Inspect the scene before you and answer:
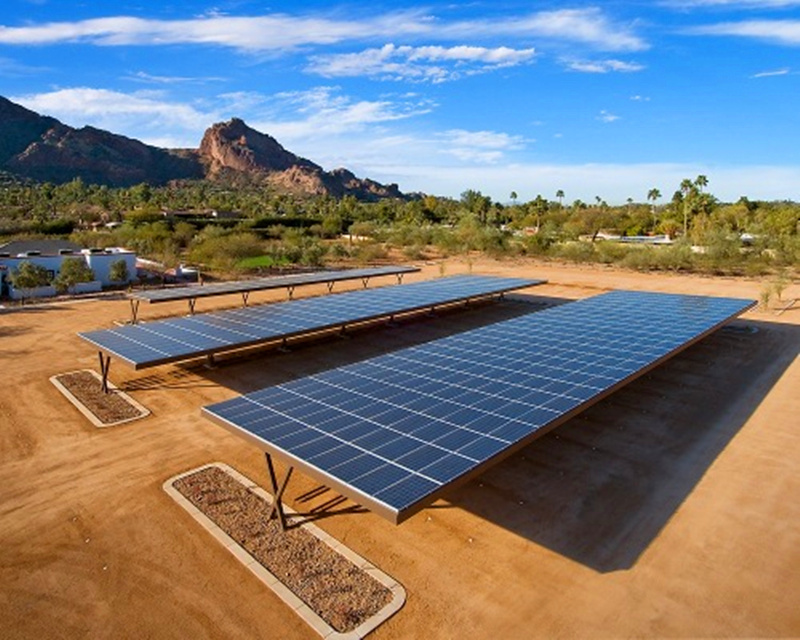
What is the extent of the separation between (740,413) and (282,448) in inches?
667

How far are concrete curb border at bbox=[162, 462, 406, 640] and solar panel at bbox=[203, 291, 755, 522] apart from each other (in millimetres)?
2234

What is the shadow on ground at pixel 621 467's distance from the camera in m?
12.5

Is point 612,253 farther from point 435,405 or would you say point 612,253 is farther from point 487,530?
point 487,530

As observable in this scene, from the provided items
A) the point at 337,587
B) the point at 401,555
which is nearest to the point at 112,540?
the point at 337,587

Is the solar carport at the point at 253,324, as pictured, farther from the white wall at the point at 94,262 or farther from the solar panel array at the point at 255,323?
the white wall at the point at 94,262

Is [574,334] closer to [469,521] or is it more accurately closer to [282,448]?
[469,521]

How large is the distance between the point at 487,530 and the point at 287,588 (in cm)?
479

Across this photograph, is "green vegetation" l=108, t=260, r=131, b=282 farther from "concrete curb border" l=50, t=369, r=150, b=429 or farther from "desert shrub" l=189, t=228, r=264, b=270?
"concrete curb border" l=50, t=369, r=150, b=429

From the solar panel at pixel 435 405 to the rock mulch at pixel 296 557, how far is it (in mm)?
2164

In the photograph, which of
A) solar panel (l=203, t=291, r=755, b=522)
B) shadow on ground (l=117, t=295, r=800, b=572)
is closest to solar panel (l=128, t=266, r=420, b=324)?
shadow on ground (l=117, t=295, r=800, b=572)

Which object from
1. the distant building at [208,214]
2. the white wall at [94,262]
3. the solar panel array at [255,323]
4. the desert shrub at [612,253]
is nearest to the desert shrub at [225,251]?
the white wall at [94,262]

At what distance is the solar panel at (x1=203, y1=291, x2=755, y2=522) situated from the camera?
1070 centimetres

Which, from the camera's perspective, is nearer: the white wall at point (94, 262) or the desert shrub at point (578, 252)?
the white wall at point (94, 262)

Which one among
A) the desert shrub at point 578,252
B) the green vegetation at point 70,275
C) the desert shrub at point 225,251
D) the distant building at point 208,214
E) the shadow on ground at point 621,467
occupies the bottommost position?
the shadow on ground at point 621,467
